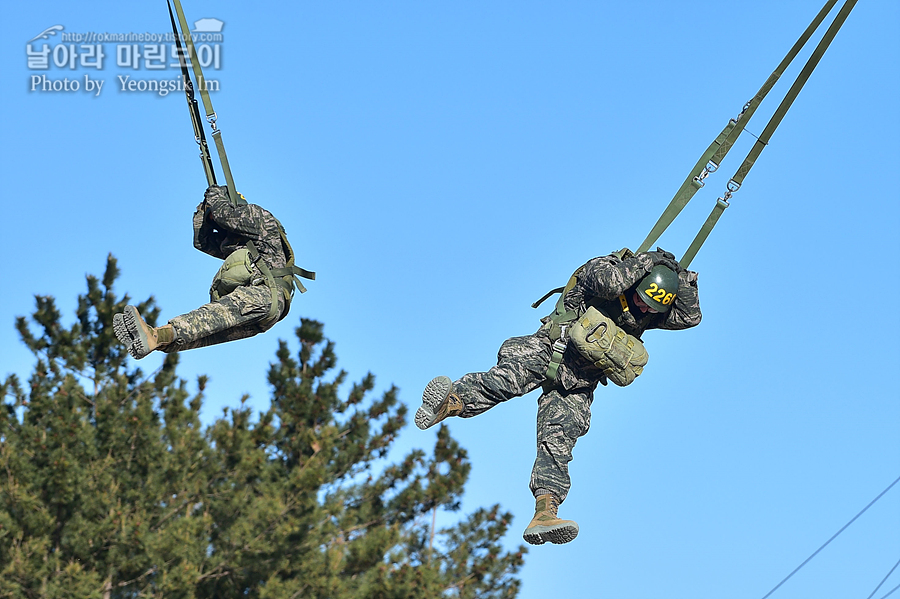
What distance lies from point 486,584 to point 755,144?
75.3 ft

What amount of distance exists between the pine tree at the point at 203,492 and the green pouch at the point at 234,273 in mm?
13547

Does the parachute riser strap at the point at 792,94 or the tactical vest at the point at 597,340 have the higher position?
the parachute riser strap at the point at 792,94

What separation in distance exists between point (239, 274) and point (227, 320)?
1.50 feet

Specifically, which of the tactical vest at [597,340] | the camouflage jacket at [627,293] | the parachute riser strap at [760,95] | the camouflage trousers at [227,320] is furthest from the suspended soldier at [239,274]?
the parachute riser strap at [760,95]

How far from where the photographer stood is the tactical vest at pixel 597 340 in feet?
32.3

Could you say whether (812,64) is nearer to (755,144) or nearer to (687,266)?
(755,144)

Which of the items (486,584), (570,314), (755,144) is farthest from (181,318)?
(486,584)

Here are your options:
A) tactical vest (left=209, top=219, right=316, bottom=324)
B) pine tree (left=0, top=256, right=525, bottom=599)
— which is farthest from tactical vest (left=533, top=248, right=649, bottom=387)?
pine tree (left=0, top=256, right=525, bottom=599)

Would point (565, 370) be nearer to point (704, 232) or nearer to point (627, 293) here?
point (627, 293)

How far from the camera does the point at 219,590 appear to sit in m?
25.8

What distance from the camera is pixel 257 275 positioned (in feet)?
35.7

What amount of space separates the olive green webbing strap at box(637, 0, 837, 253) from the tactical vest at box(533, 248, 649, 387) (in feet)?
1.57

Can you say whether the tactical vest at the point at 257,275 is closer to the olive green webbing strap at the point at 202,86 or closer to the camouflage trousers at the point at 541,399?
the olive green webbing strap at the point at 202,86

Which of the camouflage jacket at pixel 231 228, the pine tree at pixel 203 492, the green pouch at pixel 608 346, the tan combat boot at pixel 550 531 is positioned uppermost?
the pine tree at pixel 203 492
